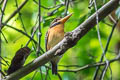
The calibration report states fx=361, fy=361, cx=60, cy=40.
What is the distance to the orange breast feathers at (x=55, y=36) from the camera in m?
4.40

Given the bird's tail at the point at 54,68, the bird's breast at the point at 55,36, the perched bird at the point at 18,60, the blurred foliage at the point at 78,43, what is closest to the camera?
the perched bird at the point at 18,60

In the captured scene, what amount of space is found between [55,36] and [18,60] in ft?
3.78

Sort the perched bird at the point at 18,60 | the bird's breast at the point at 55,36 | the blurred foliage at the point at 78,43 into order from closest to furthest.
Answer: the perched bird at the point at 18,60, the bird's breast at the point at 55,36, the blurred foliage at the point at 78,43

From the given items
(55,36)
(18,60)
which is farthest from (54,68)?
(18,60)

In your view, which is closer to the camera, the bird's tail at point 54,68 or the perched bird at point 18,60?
the perched bird at point 18,60

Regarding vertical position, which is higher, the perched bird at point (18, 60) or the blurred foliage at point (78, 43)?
the perched bird at point (18, 60)

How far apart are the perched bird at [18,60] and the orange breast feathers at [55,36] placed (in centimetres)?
108

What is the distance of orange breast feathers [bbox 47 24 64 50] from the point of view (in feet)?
14.4

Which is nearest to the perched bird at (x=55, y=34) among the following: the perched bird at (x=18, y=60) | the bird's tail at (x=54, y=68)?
the bird's tail at (x=54, y=68)

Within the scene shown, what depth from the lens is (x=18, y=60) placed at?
3.35m

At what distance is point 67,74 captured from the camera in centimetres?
471

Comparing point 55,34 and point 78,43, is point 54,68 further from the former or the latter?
point 78,43

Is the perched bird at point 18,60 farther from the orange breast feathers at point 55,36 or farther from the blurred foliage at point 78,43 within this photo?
the orange breast feathers at point 55,36

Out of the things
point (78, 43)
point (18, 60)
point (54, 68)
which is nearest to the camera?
point (18, 60)
